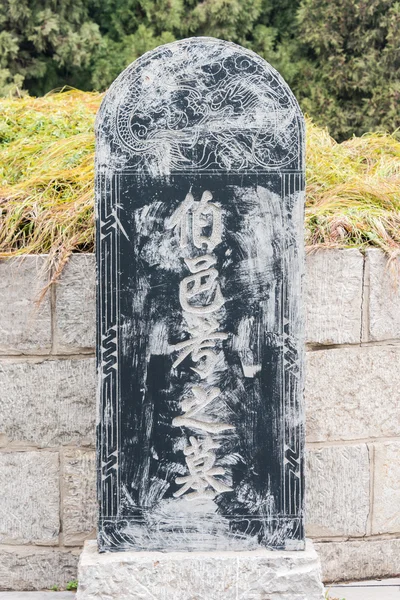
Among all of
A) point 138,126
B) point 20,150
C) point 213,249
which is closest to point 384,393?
point 213,249

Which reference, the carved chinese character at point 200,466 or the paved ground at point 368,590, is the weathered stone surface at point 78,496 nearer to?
the carved chinese character at point 200,466

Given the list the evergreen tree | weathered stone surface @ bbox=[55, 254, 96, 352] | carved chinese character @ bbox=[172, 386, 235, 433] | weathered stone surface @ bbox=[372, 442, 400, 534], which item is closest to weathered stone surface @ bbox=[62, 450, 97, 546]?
weathered stone surface @ bbox=[55, 254, 96, 352]

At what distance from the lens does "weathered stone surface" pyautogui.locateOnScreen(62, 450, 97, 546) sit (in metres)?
3.27

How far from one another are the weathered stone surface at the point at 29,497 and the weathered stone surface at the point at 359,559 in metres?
1.15

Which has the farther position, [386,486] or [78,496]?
[386,486]

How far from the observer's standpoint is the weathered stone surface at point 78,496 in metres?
3.27

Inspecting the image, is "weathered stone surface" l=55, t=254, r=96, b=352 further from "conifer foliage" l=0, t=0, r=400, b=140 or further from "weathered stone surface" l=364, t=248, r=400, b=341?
"conifer foliage" l=0, t=0, r=400, b=140

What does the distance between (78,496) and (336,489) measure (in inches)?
43.2

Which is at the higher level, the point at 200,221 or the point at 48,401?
the point at 200,221

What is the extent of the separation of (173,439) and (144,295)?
51 cm

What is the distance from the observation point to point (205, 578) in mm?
2725

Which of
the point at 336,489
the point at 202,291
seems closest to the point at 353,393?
the point at 336,489

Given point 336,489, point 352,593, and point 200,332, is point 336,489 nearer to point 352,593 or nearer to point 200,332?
point 352,593

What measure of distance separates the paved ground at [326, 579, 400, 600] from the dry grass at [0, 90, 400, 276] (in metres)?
1.41
